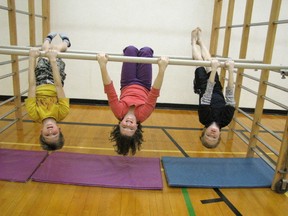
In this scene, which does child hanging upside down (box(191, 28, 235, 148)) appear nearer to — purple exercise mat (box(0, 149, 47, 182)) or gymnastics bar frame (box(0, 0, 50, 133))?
purple exercise mat (box(0, 149, 47, 182))

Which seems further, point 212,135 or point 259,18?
point 259,18

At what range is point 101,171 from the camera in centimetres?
269

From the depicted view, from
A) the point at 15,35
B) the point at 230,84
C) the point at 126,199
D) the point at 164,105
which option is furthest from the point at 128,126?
the point at 164,105

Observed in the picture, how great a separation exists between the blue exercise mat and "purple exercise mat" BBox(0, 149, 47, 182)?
1292 mm

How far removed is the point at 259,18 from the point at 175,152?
2.85m

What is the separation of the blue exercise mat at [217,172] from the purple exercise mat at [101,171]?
163mm

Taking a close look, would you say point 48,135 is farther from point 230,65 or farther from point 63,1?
point 63,1

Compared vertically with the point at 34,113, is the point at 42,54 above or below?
above

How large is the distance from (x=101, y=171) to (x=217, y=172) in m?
1.16

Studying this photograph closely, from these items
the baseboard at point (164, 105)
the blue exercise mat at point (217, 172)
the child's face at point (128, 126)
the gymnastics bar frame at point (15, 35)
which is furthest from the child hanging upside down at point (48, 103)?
the baseboard at point (164, 105)

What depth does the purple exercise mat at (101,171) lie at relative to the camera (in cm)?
250

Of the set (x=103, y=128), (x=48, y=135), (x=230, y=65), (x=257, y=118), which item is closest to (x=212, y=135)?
(x=230, y=65)

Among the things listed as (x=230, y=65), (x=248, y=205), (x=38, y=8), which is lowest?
(x=248, y=205)

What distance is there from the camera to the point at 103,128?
3873 mm
